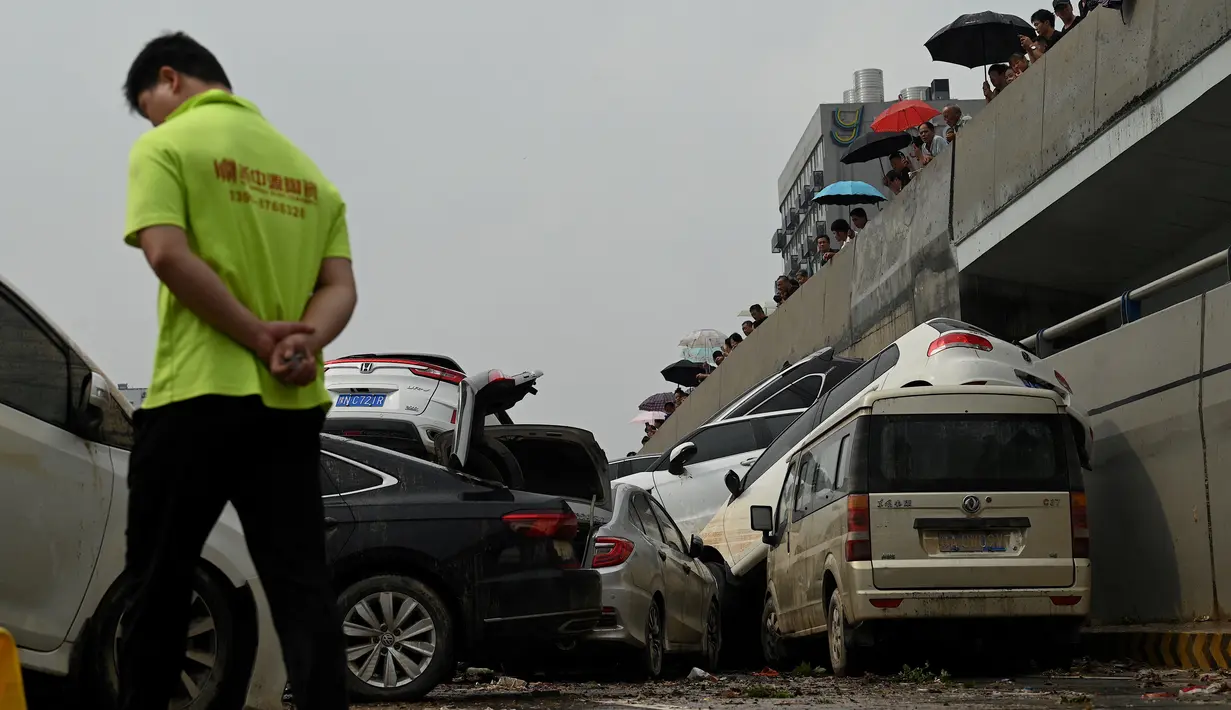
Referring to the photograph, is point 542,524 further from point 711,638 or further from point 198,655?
point 711,638

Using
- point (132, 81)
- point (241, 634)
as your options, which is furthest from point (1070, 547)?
point (132, 81)

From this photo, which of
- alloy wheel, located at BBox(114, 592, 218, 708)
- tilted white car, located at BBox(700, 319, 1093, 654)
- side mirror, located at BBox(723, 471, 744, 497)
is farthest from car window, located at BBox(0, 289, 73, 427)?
side mirror, located at BBox(723, 471, 744, 497)

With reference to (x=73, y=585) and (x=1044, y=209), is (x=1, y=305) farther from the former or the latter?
(x=1044, y=209)

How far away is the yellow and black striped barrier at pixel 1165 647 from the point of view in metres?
11.0

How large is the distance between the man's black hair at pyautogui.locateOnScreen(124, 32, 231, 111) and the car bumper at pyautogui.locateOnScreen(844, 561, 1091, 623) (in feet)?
26.1

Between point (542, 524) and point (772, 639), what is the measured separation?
19.6 ft

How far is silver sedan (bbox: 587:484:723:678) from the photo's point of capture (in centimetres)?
1146

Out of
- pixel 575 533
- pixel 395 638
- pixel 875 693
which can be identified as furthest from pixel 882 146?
pixel 395 638

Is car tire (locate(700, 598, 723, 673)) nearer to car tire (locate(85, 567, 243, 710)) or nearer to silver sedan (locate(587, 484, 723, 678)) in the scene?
silver sedan (locate(587, 484, 723, 678))

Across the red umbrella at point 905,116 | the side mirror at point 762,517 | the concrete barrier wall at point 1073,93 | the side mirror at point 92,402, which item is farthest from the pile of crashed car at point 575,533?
the red umbrella at point 905,116

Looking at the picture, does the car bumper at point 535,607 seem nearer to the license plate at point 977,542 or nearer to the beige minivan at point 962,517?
the beige minivan at point 962,517

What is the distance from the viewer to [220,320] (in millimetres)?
3885

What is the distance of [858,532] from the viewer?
38.1 ft

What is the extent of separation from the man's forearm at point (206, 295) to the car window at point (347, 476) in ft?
18.2
